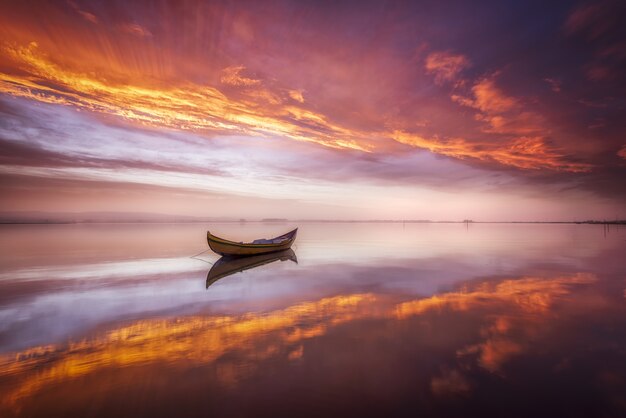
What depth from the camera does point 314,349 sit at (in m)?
7.77

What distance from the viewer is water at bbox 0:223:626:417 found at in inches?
217

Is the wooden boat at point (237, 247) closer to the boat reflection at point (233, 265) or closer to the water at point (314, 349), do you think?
the boat reflection at point (233, 265)

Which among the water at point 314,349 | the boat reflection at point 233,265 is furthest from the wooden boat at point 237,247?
the water at point 314,349

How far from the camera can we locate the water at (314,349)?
18.0 ft

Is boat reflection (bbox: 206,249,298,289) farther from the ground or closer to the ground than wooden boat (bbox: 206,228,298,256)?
closer to the ground

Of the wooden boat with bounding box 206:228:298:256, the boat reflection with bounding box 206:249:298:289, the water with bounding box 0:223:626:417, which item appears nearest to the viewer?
the water with bounding box 0:223:626:417

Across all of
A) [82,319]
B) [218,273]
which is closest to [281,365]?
[82,319]

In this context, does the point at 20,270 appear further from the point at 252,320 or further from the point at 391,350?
the point at 391,350

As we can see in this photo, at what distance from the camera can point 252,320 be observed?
10.2m

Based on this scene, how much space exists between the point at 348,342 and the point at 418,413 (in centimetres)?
320

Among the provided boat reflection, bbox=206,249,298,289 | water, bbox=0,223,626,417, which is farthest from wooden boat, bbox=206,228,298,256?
water, bbox=0,223,626,417

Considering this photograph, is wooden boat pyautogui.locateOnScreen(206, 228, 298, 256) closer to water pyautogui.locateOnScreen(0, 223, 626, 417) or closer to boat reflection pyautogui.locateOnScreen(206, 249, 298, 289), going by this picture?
boat reflection pyautogui.locateOnScreen(206, 249, 298, 289)

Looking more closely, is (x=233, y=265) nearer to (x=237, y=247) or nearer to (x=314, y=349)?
(x=237, y=247)

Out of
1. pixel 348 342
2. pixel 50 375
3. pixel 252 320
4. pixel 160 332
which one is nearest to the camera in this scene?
pixel 50 375
